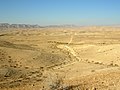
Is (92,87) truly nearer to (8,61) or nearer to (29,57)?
(8,61)

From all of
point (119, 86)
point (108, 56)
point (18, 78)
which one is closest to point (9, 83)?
point (18, 78)

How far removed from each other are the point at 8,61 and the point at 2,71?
24.5 feet

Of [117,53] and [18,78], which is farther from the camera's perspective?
[117,53]

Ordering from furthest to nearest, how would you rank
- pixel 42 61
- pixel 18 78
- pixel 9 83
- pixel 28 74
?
1. pixel 42 61
2. pixel 28 74
3. pixel 18 78
4. pixel 9 83

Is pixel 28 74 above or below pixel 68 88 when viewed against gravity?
below

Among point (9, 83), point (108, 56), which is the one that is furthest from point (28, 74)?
point (108, 56)

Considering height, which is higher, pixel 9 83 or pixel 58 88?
pixel 58 88

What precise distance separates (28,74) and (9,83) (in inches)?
184

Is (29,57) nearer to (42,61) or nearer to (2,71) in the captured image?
(42,61)

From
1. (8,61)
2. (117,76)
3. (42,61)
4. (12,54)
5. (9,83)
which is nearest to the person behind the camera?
(117,76)

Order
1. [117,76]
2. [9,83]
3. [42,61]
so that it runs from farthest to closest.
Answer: [42,61], [9,83], [117,76]

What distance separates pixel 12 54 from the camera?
36125 mm

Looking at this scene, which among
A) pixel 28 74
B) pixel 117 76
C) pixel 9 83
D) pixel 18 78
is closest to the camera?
pixel 117 76

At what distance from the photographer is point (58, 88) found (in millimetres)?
13227
